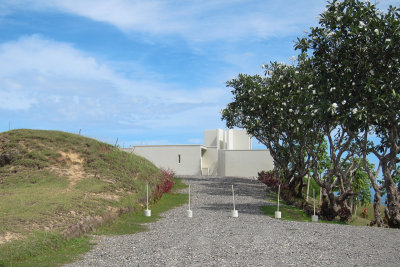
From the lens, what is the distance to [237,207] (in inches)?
726

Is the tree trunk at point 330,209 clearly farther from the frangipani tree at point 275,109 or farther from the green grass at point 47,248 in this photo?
the green grass at point 47,248

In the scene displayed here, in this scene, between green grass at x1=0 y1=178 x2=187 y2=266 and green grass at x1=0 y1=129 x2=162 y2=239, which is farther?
green grass at x1=0 y1=129 x2=162 y2=239

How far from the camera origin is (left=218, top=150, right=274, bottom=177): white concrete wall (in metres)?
38.5

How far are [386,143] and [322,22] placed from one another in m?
5.33

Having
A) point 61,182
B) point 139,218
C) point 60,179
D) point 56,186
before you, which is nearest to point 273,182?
point 139,218

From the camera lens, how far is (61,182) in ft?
54.5

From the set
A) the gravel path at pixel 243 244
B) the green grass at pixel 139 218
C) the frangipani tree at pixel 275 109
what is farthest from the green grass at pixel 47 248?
the frangipani tree at pixel 275 109

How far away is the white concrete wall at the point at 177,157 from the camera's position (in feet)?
122

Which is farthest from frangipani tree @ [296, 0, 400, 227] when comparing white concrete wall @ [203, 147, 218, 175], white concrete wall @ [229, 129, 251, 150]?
white concrete wall @ [229, 129, 251, 150]

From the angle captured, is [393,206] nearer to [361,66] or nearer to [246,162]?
[361,66]

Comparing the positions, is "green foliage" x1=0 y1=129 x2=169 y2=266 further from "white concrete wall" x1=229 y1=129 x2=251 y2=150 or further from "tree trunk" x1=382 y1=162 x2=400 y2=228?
"white concrete wall" x1=229 y1=129 x2=251 y2=150

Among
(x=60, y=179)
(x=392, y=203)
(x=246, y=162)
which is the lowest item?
(x=392, y=203)

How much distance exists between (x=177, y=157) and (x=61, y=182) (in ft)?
69.5

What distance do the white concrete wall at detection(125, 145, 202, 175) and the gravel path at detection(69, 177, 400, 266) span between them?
21.0 metres
